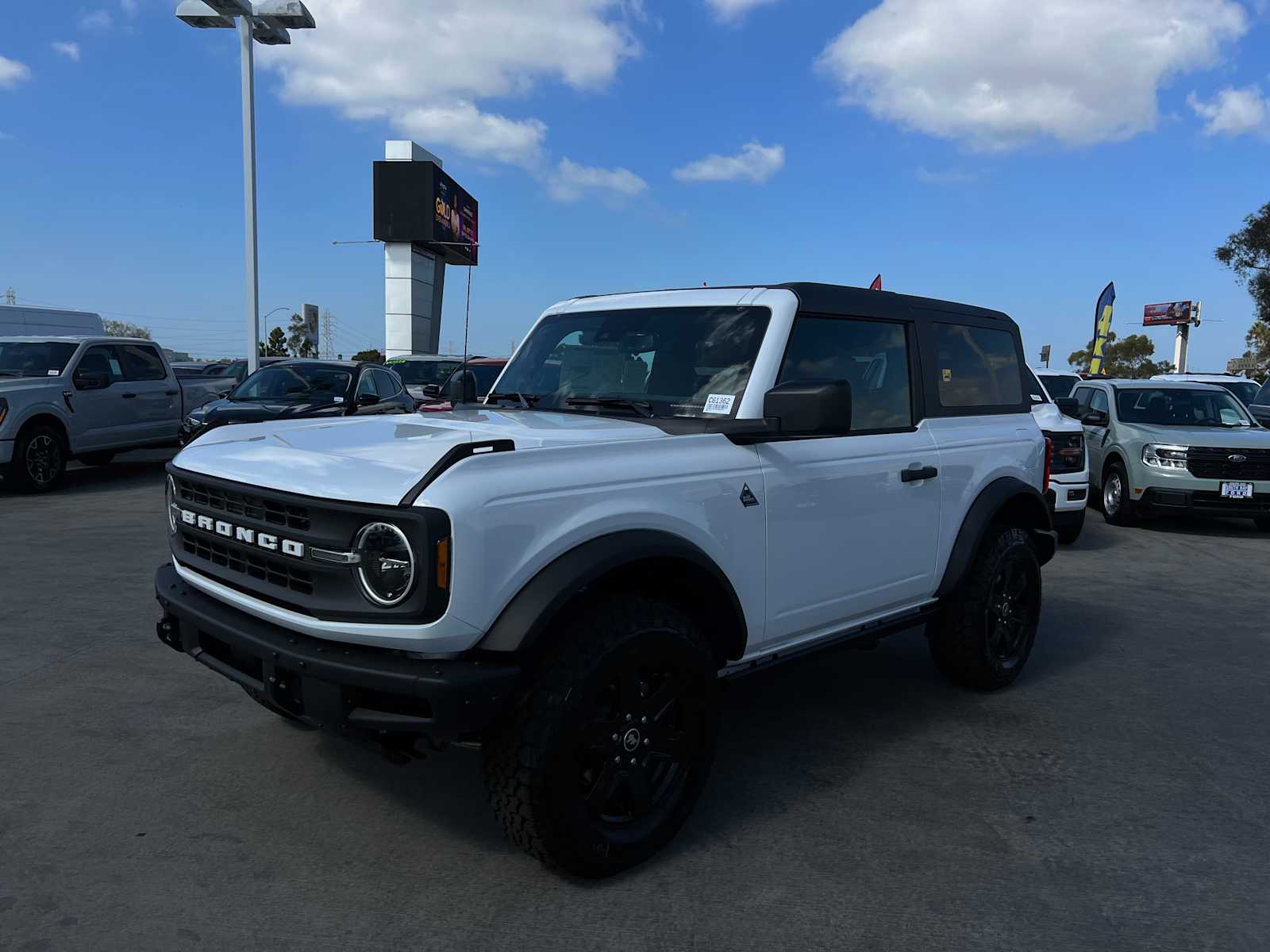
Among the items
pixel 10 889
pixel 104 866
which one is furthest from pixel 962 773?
pixel 10 889

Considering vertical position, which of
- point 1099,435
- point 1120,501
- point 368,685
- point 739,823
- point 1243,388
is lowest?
point 739,823

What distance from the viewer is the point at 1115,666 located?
17.6 ft

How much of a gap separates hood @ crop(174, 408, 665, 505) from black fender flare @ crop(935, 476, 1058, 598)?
1829 mm

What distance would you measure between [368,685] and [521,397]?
1.94 m

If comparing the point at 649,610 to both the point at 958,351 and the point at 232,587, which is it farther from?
the point at 958,351

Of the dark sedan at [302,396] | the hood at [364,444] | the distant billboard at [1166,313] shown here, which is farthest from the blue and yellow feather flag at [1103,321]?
the distant billboard at [1166,313]

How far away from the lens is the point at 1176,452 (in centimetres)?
1020

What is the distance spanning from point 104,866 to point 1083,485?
850cm

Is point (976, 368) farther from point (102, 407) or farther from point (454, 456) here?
point (102, 407)

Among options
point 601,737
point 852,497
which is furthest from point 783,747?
point 601,737

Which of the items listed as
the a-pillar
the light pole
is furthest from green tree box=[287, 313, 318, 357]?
the light pole

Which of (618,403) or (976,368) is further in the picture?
(976,368)

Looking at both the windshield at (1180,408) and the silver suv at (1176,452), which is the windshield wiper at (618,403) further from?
the windshield at (1180,408)

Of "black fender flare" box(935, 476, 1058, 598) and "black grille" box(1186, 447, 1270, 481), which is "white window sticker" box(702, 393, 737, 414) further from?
"black grille" box(1186, 447, 1270, 481)
